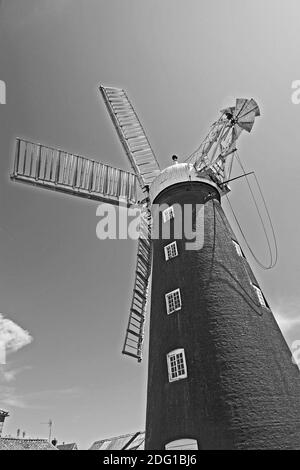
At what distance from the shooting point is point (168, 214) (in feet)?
62.0

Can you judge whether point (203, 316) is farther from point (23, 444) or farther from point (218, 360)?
point (23, 444)

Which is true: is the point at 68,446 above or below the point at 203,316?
below

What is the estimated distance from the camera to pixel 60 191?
864 inches

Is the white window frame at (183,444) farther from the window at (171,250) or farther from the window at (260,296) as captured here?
the window at (171,250)

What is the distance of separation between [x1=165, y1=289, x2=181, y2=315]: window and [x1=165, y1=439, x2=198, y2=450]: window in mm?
5041

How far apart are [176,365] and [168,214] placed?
7.85m

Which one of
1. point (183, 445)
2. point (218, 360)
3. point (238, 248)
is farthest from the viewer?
point (238, 248)

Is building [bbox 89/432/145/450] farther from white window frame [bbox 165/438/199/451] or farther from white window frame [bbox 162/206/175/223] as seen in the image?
white window frame [bbox 162/206/175/223]

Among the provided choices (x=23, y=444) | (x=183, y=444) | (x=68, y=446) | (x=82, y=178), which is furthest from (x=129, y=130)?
(x=68, y=446)

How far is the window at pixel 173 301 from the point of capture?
1567cm

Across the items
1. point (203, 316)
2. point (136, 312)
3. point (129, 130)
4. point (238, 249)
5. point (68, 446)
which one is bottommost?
point (68, 446)

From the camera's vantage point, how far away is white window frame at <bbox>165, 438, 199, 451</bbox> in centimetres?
1178

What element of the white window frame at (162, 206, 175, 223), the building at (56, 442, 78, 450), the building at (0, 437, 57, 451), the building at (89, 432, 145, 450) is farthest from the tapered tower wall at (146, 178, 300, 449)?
the building at (56, 442, 78, 450)

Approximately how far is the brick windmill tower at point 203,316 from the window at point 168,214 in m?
0.05
